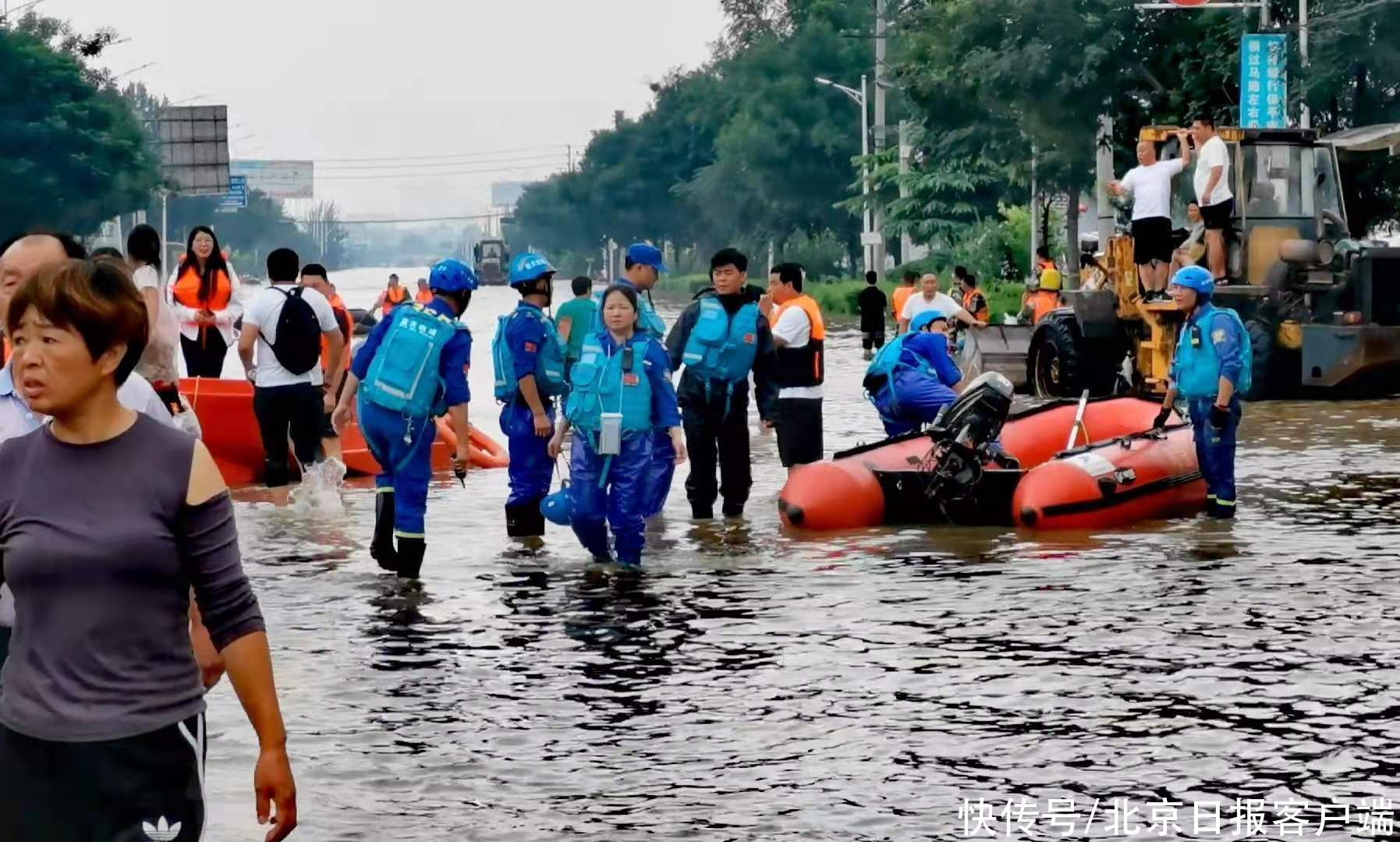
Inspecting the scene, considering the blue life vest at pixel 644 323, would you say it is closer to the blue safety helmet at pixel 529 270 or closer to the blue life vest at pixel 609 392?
the blue life vest at pixel 609 392

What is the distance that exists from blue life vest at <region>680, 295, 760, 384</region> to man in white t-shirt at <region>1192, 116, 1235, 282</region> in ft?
37.7

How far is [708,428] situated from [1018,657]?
5.94 m

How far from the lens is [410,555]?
12.7m

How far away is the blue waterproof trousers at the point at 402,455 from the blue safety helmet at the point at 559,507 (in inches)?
30.9

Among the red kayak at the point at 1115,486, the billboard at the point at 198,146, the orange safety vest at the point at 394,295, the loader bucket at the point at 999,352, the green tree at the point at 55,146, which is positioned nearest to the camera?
the red kayak at the point at 1115,486

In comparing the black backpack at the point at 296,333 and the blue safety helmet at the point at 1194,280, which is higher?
the blue safety helmet at the point at 1194,280

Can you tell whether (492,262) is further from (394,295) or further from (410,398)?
(410,398)

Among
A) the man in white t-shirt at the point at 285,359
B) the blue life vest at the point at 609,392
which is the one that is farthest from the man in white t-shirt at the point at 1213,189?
the blue life vest at the point at 609,392

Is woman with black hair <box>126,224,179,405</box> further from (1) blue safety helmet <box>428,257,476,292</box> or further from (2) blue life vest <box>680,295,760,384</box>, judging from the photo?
(2) blue life vest <box>680,295,760,384</box>

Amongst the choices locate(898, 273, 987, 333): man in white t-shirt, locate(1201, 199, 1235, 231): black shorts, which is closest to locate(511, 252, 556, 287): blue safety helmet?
locate(898, 273, 987, 333): man in white t-shirt

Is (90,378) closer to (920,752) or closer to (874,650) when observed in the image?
(920,752)

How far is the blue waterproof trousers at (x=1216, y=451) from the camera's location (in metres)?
15.4

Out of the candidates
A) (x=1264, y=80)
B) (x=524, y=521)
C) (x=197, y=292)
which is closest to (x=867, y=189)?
(x=1264, y=80)

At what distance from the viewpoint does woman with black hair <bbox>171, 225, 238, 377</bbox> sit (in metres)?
17.5
